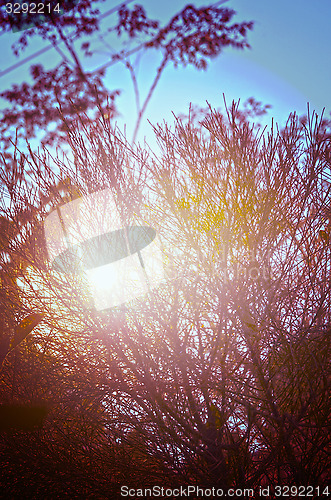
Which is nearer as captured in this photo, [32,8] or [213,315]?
[213,315]

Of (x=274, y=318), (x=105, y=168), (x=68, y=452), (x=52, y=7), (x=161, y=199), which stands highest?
(x=52, y=7)

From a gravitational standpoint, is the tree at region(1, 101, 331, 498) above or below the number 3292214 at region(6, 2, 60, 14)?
below

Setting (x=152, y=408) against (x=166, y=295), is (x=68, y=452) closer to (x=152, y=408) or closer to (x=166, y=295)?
(x=152, y=408)

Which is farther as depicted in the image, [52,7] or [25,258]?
[52,7]

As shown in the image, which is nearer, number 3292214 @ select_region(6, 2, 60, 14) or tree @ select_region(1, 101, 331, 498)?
tree @ select_region(1, 101, 331, 498)

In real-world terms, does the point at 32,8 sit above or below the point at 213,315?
above

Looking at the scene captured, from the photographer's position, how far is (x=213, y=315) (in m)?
3.22

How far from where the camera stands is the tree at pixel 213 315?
2.99m

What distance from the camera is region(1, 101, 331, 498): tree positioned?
2.99 m

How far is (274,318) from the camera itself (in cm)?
303

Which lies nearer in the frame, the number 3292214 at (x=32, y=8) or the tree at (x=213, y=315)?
the tree at (x=213, y=315)

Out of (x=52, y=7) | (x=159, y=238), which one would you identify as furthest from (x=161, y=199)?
(x=52, y=7)

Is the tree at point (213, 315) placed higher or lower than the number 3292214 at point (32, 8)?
lower

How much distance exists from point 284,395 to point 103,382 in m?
1.97
